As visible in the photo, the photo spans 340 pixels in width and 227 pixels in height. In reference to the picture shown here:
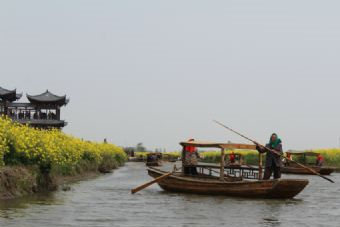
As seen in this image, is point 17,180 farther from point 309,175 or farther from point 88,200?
point 309,175

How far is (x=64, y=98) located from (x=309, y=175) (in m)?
27.3

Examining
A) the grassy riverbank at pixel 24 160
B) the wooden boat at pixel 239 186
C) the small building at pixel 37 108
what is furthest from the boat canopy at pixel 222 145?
the small building at pixel 37 108

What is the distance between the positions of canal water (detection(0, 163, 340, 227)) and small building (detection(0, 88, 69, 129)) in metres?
36.9

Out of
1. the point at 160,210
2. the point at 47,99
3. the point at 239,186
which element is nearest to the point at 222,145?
the point at 239,186

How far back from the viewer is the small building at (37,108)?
57.0 meters

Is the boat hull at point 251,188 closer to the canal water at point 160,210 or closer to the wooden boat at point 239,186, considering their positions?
the wooden boat at point 239,186

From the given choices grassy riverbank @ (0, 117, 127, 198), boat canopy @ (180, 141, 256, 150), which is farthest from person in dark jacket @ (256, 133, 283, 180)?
grassy riverbank @ (0, 117, 127, 198)

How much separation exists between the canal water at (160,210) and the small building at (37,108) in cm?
3694

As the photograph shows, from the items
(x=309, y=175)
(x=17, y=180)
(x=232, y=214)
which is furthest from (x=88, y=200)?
(x=309, y=175)

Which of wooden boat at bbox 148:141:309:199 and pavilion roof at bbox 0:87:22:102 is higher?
pavilion roof at bbox 0:87:22:102

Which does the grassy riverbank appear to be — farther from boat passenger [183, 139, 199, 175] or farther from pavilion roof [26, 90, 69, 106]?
pavilion roof [26, 90, 69, 106]

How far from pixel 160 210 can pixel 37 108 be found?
147 feet

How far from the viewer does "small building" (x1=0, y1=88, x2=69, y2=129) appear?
57031 mm

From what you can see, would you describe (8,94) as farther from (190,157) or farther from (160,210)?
(160,210)
